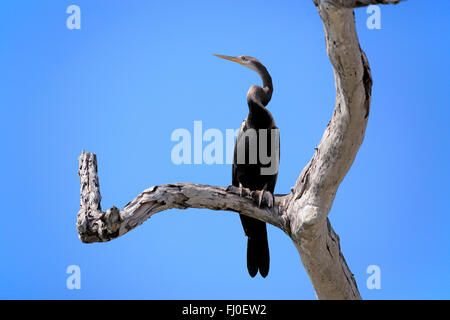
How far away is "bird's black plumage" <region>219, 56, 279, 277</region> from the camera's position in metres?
4.37

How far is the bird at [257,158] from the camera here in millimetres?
4367

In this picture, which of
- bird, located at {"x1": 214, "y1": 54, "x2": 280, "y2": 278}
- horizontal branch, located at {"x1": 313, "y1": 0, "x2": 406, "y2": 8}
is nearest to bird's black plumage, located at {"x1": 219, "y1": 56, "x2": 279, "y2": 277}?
bird, located at {"x1": 214, "y1": 54, "x2": 280, "y2": 278}

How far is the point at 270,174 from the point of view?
4.64m

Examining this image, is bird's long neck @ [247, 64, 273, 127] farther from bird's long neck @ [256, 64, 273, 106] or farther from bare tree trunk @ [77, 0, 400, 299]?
bare tree trunk @ [77, 0, 400, 299]

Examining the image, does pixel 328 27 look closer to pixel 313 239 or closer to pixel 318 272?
pixel 313 239

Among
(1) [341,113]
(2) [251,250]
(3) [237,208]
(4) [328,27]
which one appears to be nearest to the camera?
(4) [328,27]

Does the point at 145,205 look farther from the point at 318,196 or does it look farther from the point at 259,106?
the point at 259,106

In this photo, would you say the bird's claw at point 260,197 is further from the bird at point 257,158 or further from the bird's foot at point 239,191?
the bird at point 257,158

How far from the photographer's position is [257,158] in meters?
4.64

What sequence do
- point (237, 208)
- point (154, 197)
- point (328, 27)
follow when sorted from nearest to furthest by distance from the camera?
point (328, 27) < point (154, 197) < point (237, 208)

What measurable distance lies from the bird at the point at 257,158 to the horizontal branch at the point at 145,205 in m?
0.63

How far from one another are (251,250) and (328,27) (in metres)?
2.33

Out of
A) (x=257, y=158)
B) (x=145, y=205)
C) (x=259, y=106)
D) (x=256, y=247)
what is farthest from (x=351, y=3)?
(x=256, y=247)
